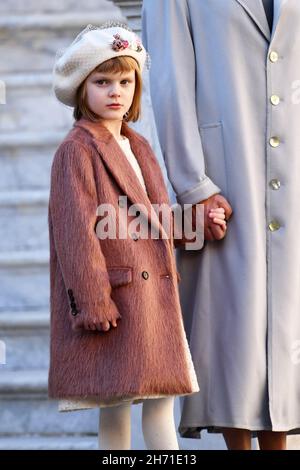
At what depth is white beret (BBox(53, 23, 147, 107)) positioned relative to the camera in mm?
4484

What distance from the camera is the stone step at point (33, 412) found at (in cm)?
578

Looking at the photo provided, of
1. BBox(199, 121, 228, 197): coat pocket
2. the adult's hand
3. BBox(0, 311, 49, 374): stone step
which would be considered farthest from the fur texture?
BBox(0, 311, 49, 374): stone step

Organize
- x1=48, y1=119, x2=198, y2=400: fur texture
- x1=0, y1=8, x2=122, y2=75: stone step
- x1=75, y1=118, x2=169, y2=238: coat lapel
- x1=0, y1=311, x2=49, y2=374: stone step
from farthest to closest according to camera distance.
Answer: x1=0, y1=8, x2=122, y2=75: stone step, x1=0, y1=311, x2=49, y2=374: stone step, x1=75, y1=118, x2=169, y2=238: coat lapel, x1=48, y1=119, x2=198, y2=400: fur texture

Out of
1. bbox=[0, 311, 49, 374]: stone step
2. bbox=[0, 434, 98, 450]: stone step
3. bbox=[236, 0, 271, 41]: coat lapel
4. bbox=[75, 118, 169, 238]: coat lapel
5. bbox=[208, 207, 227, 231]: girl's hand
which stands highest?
bbox=[236, 0, 271, 41]: coat lapel

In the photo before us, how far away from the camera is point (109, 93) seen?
4.48m

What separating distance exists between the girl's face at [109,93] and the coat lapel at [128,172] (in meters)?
0.05

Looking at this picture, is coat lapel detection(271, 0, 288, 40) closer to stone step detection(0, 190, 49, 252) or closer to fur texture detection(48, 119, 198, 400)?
fur texture detection(48, 119, 198, 400)

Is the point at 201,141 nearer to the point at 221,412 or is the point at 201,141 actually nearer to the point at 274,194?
the point at 274,194

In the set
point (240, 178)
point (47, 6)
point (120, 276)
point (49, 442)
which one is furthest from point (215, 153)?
point (47, 6)

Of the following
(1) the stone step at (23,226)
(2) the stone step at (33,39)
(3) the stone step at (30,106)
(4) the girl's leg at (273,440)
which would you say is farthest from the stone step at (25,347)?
(4) the girl's leg at (273,440)

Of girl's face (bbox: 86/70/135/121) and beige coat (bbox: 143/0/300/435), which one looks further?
beige coat (bbox: 143/0/300/435)

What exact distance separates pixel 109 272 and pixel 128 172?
0.92 ft
